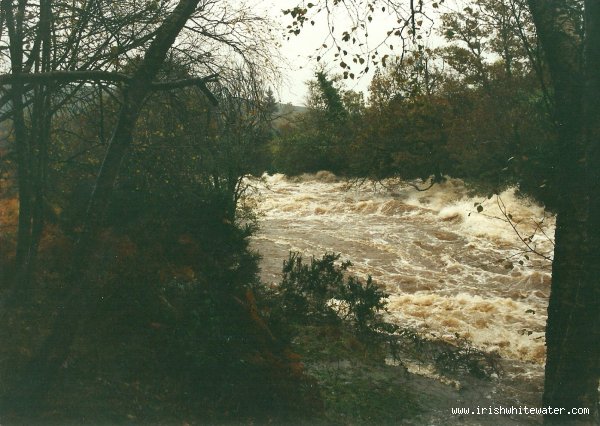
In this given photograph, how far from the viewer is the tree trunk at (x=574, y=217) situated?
5.65 metres

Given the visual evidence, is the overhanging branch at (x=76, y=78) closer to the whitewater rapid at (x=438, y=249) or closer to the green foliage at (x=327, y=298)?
the whitewater rapid at (x=438, y=249)

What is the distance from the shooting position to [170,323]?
690 centimetres

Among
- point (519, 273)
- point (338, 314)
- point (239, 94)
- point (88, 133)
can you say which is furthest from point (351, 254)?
point (239, 94)

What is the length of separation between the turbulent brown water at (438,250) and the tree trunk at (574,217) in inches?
34.2

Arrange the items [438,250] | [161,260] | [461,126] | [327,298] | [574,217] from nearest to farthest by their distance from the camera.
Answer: [574,217]
[161,260]
[327,298]
[438,250]
[461,126]

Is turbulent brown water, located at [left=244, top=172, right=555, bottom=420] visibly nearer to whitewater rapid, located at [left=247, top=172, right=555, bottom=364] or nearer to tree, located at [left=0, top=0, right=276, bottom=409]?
whitewater rapid, located at [left=247, top=172, right=555, bottom=364]

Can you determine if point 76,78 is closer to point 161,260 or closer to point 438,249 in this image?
point 161,260

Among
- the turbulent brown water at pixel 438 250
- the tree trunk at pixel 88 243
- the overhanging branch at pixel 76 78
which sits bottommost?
the turbulent brown water at pixel 438 250

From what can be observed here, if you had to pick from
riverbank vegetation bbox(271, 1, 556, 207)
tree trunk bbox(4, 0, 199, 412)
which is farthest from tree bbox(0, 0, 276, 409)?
riverbank vegetation bbox(271, 1, 556, 207)

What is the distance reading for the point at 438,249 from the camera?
20.9 metres

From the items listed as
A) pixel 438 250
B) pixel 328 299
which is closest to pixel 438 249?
pixel 438 250

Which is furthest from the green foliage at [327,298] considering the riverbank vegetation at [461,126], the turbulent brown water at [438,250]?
the riverbank vegetation at [461,126]

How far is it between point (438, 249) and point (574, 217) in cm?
1489

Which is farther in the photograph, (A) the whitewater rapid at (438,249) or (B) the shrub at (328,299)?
(A) the whitewater rapid at (438,249)
